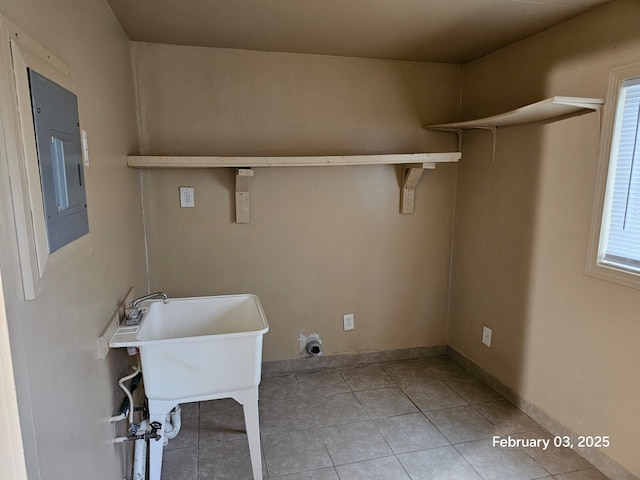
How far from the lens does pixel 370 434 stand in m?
2.21

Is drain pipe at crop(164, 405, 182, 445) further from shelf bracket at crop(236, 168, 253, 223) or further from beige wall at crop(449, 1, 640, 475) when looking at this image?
beige wall at crop(449, 1, 640, 475)

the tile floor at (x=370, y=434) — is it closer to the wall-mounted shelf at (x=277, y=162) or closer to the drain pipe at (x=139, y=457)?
the drain pipe at (x=139, y=457)

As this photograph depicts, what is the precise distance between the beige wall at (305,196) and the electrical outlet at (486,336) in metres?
0.42

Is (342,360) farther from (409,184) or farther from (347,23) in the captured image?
(347,23)

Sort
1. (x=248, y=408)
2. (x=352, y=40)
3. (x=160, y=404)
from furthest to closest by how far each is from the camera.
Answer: (x=352, y=40) → (x=248, y=408) → (x=160, y=404)

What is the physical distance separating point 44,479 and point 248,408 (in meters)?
0.95

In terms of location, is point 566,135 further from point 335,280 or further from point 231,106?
point 231,106

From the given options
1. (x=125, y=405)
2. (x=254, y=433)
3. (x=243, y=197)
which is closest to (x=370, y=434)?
(x=254, y=433)

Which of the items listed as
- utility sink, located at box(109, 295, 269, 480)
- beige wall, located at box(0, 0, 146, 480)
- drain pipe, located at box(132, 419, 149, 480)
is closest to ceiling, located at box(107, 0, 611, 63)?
beige wall, located at box(0, 0, 146, 480)

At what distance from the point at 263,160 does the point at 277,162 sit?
0.27 ft

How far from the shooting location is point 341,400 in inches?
99.4

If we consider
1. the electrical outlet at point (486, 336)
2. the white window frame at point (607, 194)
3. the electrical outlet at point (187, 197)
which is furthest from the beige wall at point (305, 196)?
the white window frame at point (607, 194)

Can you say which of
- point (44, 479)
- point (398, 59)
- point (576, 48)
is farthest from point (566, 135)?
point (44, 479)

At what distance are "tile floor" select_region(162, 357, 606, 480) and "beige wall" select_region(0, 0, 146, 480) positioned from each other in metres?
0.60
